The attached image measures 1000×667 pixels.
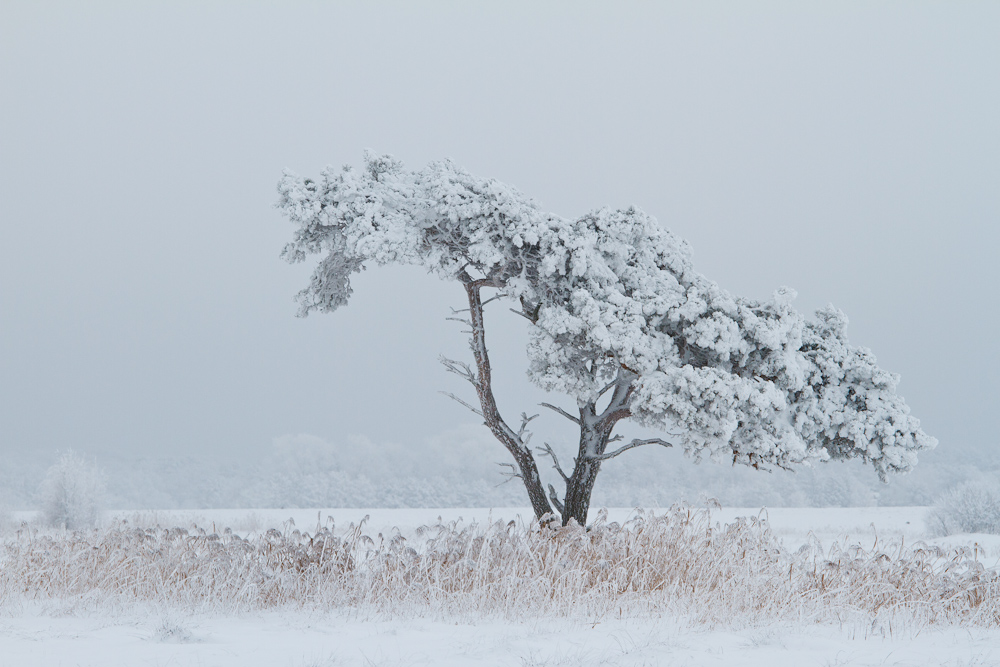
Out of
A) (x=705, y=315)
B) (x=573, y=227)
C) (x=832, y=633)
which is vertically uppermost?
(x=573, y=227)

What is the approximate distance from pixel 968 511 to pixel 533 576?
20514mm

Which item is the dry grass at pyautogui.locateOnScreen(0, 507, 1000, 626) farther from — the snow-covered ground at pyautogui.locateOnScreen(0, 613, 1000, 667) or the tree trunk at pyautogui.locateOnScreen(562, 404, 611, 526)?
the tree trunk at pyautogui.locateOnScreen(562, 404, 611, 526)

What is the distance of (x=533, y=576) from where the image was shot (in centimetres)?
717

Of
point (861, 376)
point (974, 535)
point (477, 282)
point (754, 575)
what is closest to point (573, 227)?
point (477, 282)

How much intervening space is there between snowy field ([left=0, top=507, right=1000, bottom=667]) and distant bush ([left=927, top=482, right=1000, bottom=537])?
18111 mm

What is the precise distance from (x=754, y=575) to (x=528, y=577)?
2266 mm

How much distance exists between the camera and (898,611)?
6.88 metres

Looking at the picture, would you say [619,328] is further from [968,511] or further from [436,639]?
[968,511]

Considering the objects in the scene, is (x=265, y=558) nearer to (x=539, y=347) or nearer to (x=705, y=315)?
(x=539, y=347)

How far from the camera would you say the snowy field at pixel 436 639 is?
196 inches

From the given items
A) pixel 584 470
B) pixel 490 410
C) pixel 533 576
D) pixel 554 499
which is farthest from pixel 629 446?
pixel 533 576

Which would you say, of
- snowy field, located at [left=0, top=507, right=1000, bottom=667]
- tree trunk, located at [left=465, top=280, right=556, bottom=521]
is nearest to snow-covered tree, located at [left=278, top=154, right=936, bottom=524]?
tree trunk, located at [left=465, top=280, right=556, bottom=521]

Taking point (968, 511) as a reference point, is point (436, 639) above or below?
below

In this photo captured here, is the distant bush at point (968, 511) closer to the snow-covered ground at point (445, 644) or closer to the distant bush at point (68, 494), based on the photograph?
the snow-covered ground at point (445, 644)
